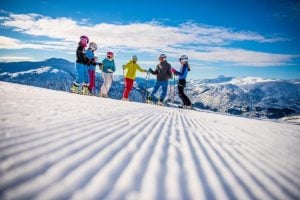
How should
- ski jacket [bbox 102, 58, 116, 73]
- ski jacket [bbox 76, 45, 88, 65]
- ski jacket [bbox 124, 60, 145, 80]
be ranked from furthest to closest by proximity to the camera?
ski jacket [bbox 124, 60, 145, 80]
ski jacket [bbox 102, 58, 116, 73]
ski jacket [bbox 76, 45, 88, 65]

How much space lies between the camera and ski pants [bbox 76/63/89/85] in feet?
36.9

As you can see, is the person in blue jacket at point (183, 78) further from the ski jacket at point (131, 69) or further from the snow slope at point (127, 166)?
the snow slope at point (127, 166)

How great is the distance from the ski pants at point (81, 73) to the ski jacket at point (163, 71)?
137 inches

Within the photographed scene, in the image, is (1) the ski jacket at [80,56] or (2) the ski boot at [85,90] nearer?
(1) the ski jacket at [80,56]

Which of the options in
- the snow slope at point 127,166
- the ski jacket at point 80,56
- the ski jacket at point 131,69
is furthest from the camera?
the ski jacket at point 131,69

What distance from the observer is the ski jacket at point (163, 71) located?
505 inches

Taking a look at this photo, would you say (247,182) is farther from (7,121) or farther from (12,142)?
(7,121)

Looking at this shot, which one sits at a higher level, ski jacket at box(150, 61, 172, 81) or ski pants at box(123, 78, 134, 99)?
ski jacket at box(150, 61, 172, 81)

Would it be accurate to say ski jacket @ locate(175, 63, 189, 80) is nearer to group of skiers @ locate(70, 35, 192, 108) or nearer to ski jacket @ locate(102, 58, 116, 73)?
group of skiers @ locate(70, 35, 192, 108)

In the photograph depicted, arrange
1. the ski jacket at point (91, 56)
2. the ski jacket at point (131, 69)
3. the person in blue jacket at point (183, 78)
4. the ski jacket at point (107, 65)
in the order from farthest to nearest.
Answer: the ski jacket at point (131, 69) → the ski jacket at point (107, 65) → the person in blue jacket at point (183, 78) → the ski jacket at point (91, 56)

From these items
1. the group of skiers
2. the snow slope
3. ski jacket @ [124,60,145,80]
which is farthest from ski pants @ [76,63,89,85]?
the snow slope

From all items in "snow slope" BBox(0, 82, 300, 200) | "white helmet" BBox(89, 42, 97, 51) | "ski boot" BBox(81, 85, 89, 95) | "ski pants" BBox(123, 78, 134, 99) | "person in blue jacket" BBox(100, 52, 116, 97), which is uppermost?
"white helmet" BBox(89, 42, 97, 51)

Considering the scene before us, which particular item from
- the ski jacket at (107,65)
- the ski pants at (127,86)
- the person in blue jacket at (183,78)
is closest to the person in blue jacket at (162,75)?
the person in blue jacket at (183,78)

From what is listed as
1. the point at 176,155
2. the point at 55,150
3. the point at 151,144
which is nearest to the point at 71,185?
the point at 55,150
